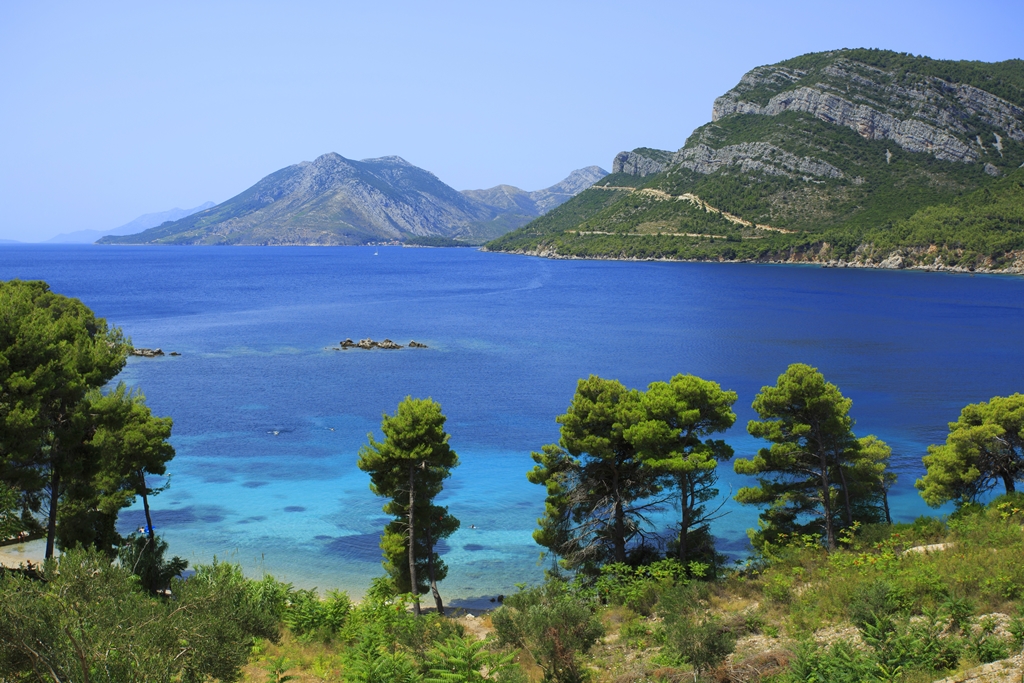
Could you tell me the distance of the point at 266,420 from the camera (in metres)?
42.3

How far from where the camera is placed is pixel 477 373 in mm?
54719

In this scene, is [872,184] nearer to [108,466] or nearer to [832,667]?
[108,466]

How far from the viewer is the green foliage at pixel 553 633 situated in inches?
432

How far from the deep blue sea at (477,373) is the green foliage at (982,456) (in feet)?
21.2

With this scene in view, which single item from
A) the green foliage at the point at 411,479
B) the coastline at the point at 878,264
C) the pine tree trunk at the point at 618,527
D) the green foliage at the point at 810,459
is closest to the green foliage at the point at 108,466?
the green foliage at the point at 411,479

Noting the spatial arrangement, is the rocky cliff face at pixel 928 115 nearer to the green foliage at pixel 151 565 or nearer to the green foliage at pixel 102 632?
the green foliage at pixel 151 565

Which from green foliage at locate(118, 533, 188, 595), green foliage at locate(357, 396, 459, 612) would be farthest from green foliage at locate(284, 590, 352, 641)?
green foliage at locate(118, 533, 188, 595)

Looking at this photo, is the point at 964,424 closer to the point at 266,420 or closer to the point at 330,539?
the point at 330,539

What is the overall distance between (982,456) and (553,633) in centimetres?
1616

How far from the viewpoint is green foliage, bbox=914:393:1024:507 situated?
20.2 m

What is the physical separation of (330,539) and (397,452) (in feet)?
29.9

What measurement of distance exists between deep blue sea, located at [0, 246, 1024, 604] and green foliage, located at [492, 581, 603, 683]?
917 centimetres

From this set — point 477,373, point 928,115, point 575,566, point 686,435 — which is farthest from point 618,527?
point 928,115

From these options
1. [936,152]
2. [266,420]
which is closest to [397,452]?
[266,420]
